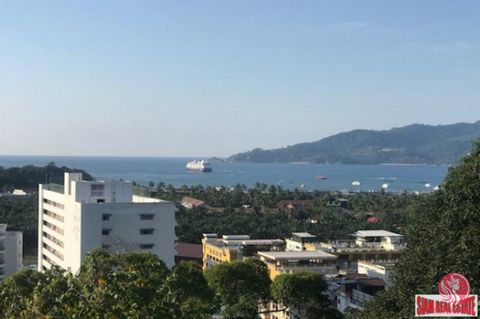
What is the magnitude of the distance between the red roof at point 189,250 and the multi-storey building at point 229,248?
2440mm

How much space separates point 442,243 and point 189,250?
97.8ft

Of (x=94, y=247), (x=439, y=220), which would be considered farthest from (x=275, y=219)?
(x=439, y=220)

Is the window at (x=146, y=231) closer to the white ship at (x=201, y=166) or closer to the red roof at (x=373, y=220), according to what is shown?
the red roof at (x=373, y=220)

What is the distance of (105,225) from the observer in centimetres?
2498

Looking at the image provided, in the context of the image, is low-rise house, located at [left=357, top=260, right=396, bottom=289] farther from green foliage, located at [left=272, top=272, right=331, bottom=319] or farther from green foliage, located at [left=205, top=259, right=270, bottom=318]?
green foliage, located at [left=205, top=259, right=270, bottom=318]

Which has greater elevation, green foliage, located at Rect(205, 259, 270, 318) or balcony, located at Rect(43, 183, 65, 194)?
balcony, located at Rect(43, 183, 65, 194)

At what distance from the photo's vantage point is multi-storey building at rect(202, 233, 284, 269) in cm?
3000

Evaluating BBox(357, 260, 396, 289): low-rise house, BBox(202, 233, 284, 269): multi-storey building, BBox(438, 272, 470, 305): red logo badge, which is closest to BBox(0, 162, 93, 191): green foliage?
BBox(202, 233, 284, 269): multi-storey building

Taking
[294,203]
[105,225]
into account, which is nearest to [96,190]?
[105,225]

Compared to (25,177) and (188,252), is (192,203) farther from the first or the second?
(25,177)

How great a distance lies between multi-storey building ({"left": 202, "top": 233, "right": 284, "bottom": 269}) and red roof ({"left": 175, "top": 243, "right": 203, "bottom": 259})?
8.00ft

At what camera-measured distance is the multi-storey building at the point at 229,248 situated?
3000 cm

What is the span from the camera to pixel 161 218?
2559cm

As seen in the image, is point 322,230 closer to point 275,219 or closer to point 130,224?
point 275,219
